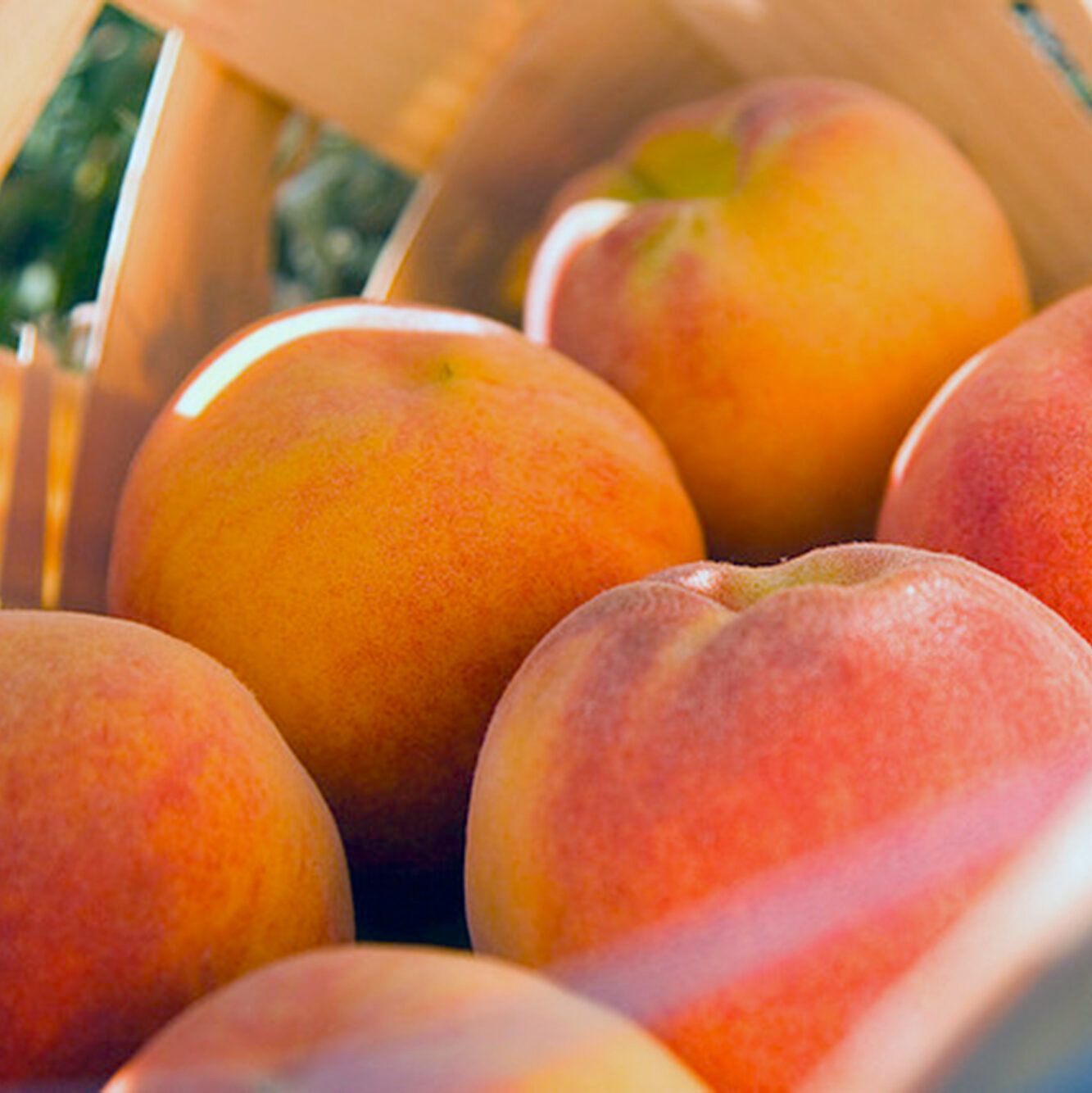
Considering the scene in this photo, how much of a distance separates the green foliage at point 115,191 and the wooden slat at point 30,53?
2.88ft

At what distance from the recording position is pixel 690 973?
1.67 ft

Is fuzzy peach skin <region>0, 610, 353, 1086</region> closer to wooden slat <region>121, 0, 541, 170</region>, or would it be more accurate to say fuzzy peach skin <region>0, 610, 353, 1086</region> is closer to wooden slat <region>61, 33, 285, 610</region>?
wooden slat <region>61, 33, 285, 610</region>

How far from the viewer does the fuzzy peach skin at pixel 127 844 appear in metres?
0.53

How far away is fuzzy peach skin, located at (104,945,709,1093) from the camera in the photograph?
0.38 metres

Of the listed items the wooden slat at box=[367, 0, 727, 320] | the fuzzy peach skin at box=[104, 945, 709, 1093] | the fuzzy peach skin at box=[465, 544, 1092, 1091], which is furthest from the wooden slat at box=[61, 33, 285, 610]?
the fuzzy peach skin at box=[104, 945, 709, 1093]

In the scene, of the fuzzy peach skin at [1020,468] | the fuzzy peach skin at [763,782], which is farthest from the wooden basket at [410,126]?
the fuzzy peach skin at [763,782]

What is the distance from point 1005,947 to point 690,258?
2.25ft

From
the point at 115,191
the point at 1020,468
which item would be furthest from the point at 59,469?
the point at 115,191

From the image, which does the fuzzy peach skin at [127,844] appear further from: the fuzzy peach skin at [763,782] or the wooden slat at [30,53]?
the wooden slat at [30,53]

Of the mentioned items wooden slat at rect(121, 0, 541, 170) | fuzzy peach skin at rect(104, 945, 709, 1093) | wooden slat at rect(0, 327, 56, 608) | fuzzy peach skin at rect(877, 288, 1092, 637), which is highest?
wooden slat at rect(121, 0, 541, 170)

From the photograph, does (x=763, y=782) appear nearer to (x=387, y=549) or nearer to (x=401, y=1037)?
(x=401, y=1037)

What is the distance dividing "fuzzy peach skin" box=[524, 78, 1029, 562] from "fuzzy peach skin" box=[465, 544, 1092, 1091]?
37 centimetres

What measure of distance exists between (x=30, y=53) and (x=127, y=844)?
410 millimetres

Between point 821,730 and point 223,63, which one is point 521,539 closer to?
point 821,730
